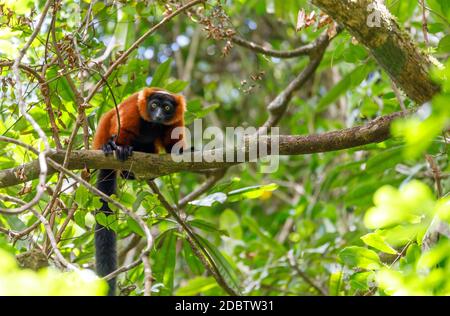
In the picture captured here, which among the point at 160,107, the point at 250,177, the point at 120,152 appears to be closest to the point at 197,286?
the point at 160,107

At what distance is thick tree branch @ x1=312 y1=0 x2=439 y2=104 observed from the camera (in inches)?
126

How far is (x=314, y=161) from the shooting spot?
7656 mm

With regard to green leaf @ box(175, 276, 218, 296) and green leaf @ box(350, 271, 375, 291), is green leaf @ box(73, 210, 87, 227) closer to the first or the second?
green leaf @ box(350, 271, 375, 291)

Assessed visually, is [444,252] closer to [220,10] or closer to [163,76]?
[220,10]

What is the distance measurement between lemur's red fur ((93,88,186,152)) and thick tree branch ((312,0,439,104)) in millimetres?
2184

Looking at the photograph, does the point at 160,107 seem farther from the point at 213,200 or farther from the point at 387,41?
the point at 387,41

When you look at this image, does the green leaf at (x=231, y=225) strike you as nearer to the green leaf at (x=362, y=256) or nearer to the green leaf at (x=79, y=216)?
the green leaf at (x=79, y=216)

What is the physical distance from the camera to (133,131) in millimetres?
5324

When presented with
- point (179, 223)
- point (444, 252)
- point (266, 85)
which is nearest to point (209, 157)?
point (179, 223)

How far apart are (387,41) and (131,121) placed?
2.60 metres

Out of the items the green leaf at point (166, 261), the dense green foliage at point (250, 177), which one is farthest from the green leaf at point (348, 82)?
the green leaf at point (166, 261)
